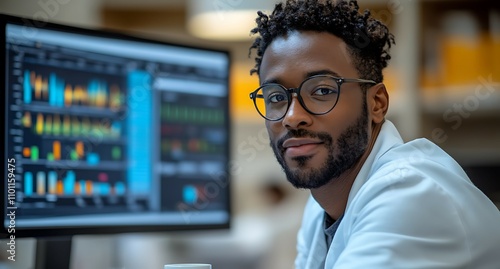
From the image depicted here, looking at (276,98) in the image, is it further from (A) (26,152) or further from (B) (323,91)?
(A) (26,152)

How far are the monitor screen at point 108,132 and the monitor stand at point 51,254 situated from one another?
39 millimetres

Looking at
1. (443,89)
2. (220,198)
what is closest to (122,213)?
(220,198)

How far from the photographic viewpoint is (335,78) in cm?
109

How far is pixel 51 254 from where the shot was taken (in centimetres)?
130

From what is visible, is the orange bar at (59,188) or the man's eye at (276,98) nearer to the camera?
the man's eye at (276,98)

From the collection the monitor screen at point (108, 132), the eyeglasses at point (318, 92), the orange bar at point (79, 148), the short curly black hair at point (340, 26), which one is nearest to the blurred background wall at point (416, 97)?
the monitor screen at point (108, 132)

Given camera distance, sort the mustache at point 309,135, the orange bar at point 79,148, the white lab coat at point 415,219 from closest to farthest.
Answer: the white lab coat at point 415,219 → the mustache at point 309,135 → the orange bar at point 79,148

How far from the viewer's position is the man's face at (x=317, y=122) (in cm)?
108

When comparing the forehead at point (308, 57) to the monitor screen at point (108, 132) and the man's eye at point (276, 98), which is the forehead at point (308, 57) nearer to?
the man's eye at point (276, 98)

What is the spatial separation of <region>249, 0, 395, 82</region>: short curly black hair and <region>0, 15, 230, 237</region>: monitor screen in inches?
14.6

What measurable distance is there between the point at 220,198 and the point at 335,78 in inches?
23.9

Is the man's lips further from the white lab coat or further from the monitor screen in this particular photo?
the monitor screen

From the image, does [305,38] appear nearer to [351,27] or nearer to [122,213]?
[351,27]

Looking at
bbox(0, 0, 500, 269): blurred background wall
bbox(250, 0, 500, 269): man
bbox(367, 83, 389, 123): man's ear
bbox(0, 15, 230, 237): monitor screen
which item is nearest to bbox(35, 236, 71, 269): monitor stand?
bbox(0, 15, 230, 237): monitor screen
